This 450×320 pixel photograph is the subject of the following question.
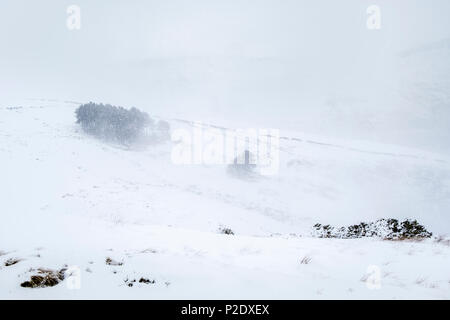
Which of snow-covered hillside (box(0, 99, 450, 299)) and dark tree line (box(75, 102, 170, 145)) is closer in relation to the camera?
snow-covered hillside (box(0, 99, 450, 299))

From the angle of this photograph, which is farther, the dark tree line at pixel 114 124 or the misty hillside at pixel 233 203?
the dark tree line at pixel 114 124

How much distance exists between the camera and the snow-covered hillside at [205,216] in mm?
4875

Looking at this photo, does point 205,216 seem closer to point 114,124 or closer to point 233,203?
point 233,203

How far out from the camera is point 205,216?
84.4ft

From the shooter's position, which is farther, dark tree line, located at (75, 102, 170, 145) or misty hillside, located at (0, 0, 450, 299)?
dark tree line, located at (75, 102, 170, 145)

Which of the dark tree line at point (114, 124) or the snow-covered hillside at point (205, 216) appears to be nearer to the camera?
the snow-covered hillside at point (205, 216)

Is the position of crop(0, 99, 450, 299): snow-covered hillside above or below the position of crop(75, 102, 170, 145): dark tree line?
below

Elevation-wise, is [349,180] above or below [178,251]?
below

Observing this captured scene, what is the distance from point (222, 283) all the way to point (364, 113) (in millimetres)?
112763

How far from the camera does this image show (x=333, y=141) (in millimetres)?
69312

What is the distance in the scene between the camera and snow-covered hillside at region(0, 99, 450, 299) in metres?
4.88

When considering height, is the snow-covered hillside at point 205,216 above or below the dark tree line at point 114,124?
below
